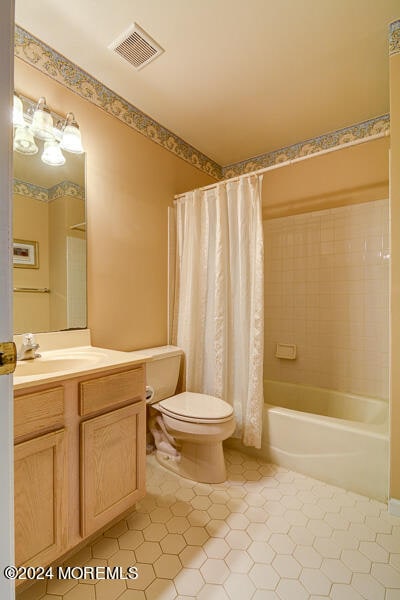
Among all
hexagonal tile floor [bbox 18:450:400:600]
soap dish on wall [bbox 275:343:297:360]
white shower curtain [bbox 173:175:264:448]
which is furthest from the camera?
soap dish on wall [bbox 275:343:297:360]

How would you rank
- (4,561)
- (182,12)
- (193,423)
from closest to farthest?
(4,561)
(182,12)
(193,423)

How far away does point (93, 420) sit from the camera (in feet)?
3.96

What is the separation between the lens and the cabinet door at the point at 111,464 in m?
1.18

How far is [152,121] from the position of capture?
2189 mm

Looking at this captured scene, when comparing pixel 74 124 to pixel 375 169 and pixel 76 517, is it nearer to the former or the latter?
pixel 76 517

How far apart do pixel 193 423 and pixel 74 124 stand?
1.78m

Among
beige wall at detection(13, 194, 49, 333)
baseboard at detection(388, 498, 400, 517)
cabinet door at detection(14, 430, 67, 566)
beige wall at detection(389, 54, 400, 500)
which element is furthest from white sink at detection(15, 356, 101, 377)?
baseboard at detection(388, 498, 400, 517)

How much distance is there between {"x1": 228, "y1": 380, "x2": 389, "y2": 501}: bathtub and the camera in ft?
5.23

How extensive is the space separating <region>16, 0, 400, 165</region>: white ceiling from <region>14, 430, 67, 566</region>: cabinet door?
6.17ft

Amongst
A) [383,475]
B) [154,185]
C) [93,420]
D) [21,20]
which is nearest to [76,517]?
[93,420]

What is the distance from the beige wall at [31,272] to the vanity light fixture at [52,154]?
0.77ft

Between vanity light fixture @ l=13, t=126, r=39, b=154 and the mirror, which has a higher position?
vanity light fixture @ l=13, t=126, r=39, b=154

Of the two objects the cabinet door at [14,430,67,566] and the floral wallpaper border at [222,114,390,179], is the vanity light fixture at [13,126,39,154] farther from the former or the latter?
A: the floral wallpaper border at [222,114,390,179]

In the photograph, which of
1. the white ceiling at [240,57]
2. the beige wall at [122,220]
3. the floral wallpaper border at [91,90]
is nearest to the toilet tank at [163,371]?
the beige wall at [122,220]
